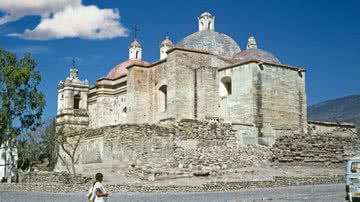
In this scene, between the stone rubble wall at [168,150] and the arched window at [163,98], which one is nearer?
the stone rubble wall at [168,150]

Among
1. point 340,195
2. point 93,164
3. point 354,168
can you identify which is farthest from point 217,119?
point 354,168

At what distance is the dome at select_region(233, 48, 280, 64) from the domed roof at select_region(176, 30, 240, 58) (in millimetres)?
3185

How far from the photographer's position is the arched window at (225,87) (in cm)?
2566

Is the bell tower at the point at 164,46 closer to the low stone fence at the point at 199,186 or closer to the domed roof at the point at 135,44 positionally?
the domed roof at the point at 135,44

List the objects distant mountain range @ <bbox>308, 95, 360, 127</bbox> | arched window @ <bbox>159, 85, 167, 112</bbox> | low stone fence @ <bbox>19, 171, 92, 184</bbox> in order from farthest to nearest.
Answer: distant mountain range @ <bbox>308, 95, 360, 127</bbox>
arched window @ <bbox>159, 85, 167, 112</bbox>
low stone fence @ <bbox>19, 171, 92, 184</bbox>

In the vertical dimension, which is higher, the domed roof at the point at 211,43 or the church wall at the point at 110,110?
the domed roof at the point at 211,43

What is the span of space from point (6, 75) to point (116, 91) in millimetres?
9125

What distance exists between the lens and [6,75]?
79.5 ft

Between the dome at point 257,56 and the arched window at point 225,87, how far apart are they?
1580 millimetres

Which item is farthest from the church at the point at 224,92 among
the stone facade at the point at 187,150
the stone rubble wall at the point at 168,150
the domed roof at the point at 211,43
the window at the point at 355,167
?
the window at the point at 355,167

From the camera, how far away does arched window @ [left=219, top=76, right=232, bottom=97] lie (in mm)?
25656

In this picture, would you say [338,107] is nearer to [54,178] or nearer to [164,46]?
[164,46]

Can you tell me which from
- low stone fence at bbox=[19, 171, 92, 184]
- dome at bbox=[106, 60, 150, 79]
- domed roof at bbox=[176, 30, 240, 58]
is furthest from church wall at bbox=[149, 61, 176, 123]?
low stone fence at bbox=[19, 171, 92, 184]

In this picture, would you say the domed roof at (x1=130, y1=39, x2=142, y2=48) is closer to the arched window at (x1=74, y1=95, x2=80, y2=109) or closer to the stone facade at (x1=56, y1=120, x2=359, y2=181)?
the arched window at (x1=74, y1=95, x2=80, y2=109)
